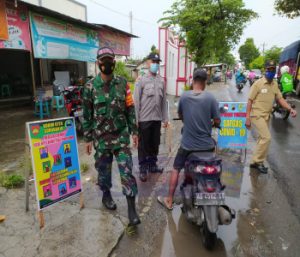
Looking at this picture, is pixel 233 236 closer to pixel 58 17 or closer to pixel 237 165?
pixel 237 165

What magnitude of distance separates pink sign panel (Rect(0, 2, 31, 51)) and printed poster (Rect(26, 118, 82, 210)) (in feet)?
16.4

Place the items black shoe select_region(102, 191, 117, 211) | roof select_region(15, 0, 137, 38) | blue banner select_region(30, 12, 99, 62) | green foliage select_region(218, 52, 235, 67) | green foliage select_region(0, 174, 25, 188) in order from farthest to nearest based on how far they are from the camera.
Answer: green foliage select_region(218, 52, 235, 67), blue banner select_region(30, 12, 99, 62), roof select_region(15, 0, 137, 38), green foliage select_region(0, 174, 25, 188), black shoe select_region(102, 191, 117, 211)

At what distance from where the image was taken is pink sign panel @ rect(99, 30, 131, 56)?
483 inches

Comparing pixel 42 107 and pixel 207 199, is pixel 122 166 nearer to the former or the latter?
pixel 207 199

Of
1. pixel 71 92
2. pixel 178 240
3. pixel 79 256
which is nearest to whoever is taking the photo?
pixel 79 256

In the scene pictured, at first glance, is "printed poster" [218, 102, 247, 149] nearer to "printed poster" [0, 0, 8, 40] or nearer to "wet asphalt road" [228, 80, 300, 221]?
"wet asphalt road" [228, 80, 300, 221]

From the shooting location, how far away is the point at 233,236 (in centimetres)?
302

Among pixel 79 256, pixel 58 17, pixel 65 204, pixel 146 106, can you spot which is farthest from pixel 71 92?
pixel 79 256

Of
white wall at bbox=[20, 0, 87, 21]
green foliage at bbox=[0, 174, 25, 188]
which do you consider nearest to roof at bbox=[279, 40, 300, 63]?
white wall at bbox=[20, 0, 87, 21]

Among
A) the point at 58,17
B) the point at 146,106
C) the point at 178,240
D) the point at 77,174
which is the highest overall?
the point at 58,17

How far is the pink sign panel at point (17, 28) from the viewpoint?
6.97m

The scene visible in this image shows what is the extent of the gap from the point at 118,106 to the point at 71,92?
5.03 metres

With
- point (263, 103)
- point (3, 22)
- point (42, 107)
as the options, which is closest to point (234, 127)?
point (263, 103)

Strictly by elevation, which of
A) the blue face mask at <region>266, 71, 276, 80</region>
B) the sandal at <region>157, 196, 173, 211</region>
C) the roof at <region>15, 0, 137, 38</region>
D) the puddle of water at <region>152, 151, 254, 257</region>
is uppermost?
the roof at <region>15, 0, 137, 38</region>
